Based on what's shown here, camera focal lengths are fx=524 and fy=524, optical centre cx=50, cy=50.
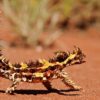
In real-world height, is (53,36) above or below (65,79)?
above

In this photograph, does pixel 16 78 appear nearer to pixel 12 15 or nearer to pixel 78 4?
pixel 12 15

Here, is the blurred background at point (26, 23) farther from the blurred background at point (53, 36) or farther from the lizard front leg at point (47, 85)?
the lizard front leg at point (47, 85)

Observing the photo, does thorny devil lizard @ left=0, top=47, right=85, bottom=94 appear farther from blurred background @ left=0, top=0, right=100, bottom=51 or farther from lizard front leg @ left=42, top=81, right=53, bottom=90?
blurred background @ left=0, top=0, right=100, bottom=51

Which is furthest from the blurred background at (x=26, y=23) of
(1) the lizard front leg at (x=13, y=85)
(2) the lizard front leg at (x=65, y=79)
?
(1) the lizard front leg at (x=13, y=85)

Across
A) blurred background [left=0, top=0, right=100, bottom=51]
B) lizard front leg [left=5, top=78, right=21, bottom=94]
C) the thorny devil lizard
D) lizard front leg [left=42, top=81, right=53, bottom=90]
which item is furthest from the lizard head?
blurred background [left=0, top=0, right=100, bottom=51]

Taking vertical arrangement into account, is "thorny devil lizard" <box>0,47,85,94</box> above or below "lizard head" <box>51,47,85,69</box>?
below

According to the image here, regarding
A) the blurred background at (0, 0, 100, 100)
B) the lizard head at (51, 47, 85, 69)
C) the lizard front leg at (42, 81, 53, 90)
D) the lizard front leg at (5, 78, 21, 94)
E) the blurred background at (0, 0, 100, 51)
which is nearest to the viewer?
the lizard front leg at (5, 78, 21, 94)

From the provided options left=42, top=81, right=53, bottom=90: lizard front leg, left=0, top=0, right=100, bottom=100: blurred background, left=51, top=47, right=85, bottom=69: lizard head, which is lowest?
left=42, top=81, right=53, bottom=90: lizard front leg

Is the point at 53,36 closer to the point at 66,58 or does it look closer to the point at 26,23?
the point at 26,23

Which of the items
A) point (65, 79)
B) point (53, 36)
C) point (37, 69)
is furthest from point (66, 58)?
point (53, 36)
